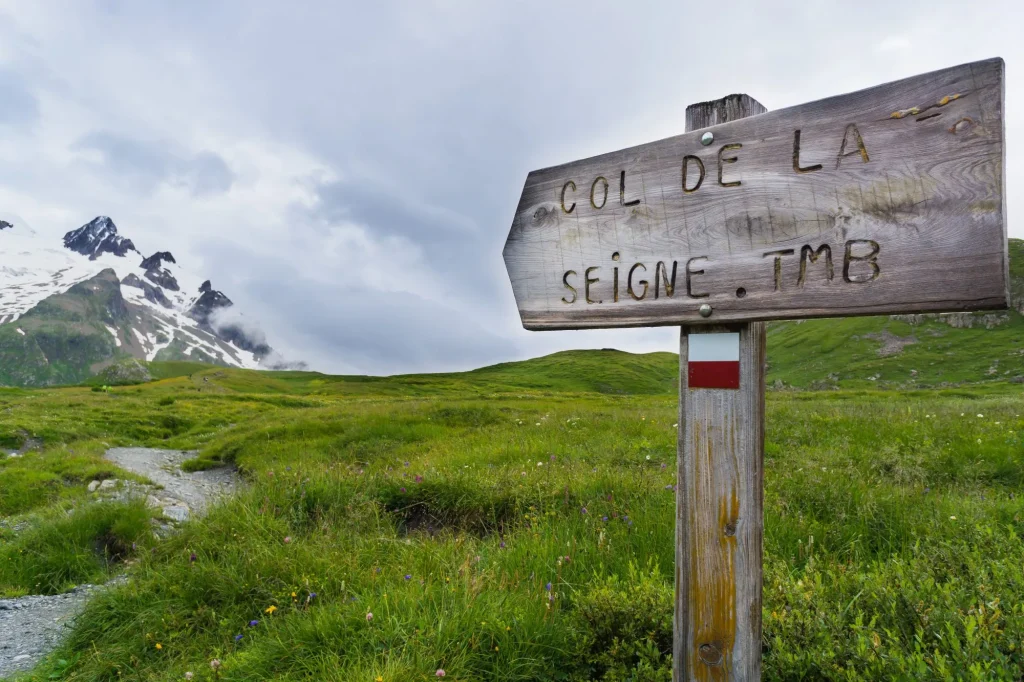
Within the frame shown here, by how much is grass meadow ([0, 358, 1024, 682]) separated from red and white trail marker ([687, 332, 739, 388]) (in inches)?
56.8

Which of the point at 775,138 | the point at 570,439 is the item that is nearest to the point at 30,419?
the point at 570,439

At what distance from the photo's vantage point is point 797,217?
7.57 feet

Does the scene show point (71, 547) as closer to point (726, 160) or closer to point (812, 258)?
point (726, 160)

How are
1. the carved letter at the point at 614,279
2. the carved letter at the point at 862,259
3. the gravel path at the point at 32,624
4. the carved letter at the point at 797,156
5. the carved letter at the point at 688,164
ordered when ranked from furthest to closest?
the gravel path at the point at 32,624 < the carved letter at the point at 614,279 < the carved letter at the point at 688,164 < the carved letter at the point at 797,156 < the carved letter at the point at 862,259

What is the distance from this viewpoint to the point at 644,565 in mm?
4410

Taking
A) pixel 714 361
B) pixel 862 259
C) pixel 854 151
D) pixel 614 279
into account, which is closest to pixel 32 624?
pixel 614 279

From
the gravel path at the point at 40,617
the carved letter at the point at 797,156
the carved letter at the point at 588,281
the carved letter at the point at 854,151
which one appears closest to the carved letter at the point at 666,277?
the carved letter at the point at 588,281

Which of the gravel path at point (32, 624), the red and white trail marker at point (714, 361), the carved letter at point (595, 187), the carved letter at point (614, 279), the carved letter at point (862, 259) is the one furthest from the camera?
the gravel path at point (32, 624)

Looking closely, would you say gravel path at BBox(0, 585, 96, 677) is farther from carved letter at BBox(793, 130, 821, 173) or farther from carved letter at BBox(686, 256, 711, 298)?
carved letter at BBox(793, 130, 821, 173)

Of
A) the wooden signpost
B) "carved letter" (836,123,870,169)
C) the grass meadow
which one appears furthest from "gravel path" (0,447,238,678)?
"carved letter" (836,123,870,169)

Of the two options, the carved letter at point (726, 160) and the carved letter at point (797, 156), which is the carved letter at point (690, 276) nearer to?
the carved letter at point (726, 160)

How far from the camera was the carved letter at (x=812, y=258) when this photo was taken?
2219 millimetres

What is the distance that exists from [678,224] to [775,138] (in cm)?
56

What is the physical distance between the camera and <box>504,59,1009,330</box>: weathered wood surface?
1.96 metres
